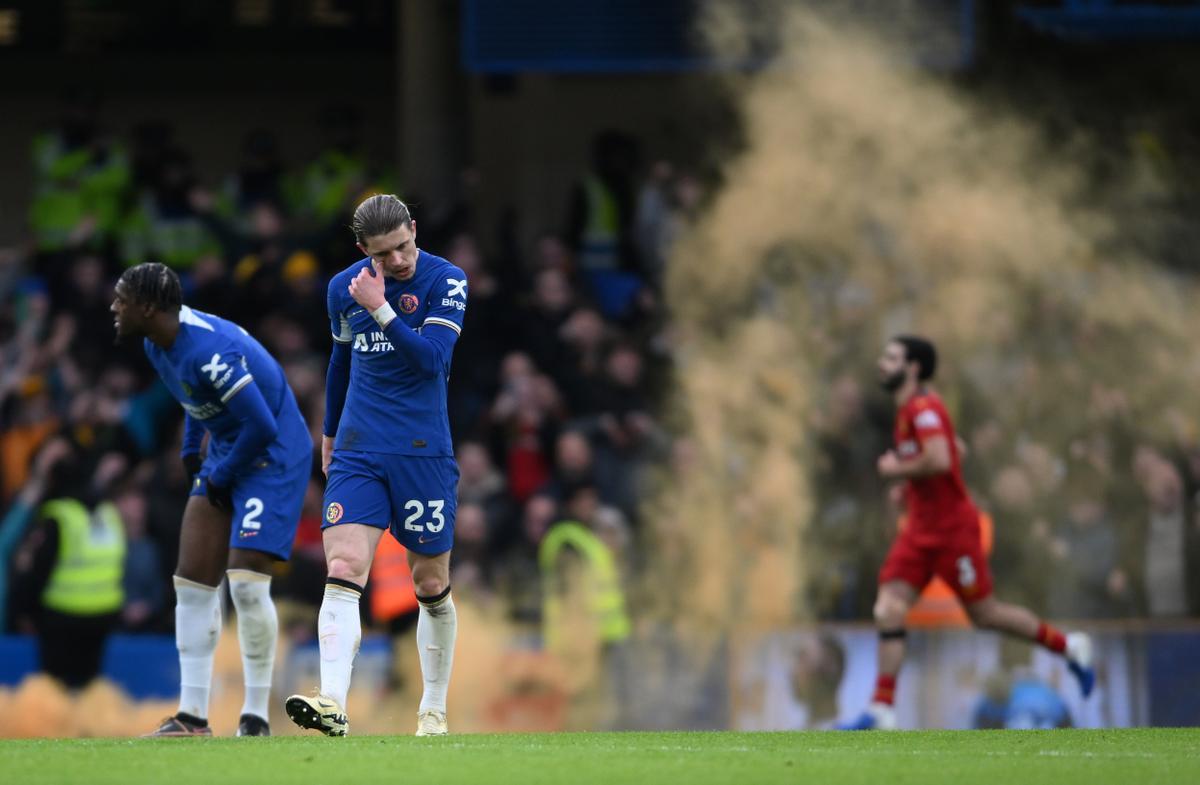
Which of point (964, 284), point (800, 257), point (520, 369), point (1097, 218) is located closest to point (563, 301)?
point (520, 369)

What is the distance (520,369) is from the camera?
1503 centimetres

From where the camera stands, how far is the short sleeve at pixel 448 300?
857cm

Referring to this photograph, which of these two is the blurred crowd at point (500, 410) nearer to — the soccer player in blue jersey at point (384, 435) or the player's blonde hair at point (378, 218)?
the soccer player in blue jersey at point (384, 435)

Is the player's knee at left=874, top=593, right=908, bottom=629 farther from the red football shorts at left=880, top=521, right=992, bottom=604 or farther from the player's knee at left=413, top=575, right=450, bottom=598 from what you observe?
the player's knee at left=413, top=575, right=450, bottom=598

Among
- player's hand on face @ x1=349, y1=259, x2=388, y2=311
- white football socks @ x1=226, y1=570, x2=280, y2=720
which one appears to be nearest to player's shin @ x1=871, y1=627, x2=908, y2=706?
white football socks @ x1=226, y1=570, x2=280, y2=720

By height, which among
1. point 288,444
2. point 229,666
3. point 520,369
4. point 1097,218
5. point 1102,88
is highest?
point 1102,88

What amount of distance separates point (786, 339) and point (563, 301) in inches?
64.1

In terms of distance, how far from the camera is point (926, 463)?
11.6m

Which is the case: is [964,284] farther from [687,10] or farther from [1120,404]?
[687,10]

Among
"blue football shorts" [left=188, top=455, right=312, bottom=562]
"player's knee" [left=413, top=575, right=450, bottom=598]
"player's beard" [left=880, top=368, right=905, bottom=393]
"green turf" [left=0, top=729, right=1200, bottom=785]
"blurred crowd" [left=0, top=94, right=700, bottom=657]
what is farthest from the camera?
"blurred crowd" [left=0, top=94, right=700, bottom=657]

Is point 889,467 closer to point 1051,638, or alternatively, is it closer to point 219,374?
point 1051,638

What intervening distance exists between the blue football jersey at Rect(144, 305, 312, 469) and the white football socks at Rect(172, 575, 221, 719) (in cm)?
58

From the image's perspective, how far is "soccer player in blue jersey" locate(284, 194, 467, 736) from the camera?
8.52 m

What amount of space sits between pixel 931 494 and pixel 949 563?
38cm
